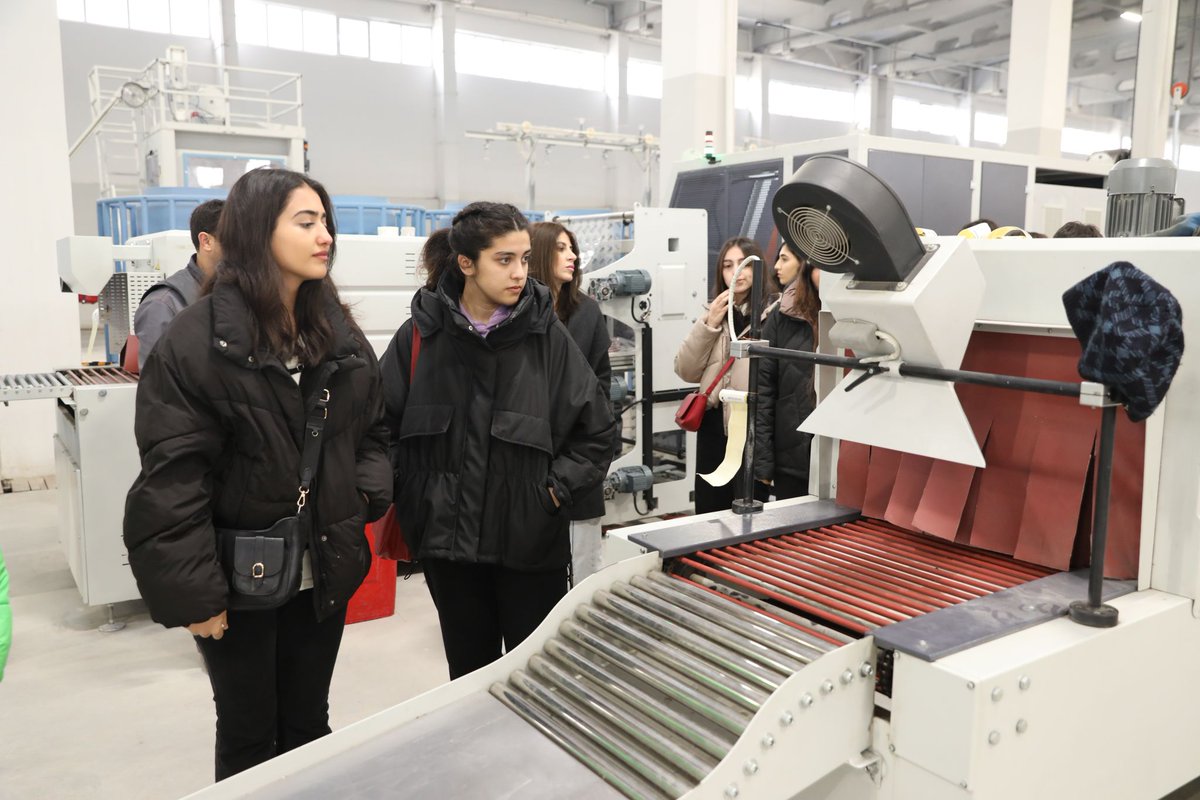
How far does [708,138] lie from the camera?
513 cm

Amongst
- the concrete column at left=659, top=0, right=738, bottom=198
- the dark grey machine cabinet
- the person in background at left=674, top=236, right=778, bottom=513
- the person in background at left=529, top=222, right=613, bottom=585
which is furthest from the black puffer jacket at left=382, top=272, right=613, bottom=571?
the concrete column at left=659, top=0, right=738, bottom=198

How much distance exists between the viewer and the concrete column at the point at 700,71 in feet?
18.9

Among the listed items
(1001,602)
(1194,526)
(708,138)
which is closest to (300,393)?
(1001,602)

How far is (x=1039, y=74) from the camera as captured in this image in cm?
632

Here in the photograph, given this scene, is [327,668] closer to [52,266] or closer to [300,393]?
[300,393]

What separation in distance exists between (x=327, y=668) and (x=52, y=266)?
4.27 metres

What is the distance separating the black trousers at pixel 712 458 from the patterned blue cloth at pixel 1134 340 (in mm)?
2130

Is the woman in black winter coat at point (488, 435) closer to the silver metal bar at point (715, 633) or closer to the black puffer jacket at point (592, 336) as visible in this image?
the silver metal bar at point (715, 633)

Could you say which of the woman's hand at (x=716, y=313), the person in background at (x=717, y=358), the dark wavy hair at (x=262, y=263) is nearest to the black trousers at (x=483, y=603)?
the dark wavy hair at (x=262, y=263)

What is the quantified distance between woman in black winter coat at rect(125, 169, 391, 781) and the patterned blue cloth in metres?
1.13

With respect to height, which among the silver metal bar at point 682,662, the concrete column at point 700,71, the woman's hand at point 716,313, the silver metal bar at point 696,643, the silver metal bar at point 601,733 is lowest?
the silver metal bar at point 601,733

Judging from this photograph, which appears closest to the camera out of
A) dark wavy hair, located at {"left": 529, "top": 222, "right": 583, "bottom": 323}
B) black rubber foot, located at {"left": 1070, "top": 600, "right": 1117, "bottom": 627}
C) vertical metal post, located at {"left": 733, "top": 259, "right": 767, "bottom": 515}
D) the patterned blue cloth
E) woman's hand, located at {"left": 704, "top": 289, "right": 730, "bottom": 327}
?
the patterned blue cloth

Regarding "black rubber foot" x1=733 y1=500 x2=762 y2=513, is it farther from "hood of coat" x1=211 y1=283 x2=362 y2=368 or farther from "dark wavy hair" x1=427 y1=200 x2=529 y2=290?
"hood of coat" x1=211 y1=283 x2=362 y2=368

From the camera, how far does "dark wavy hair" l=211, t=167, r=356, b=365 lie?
55.9 inches
